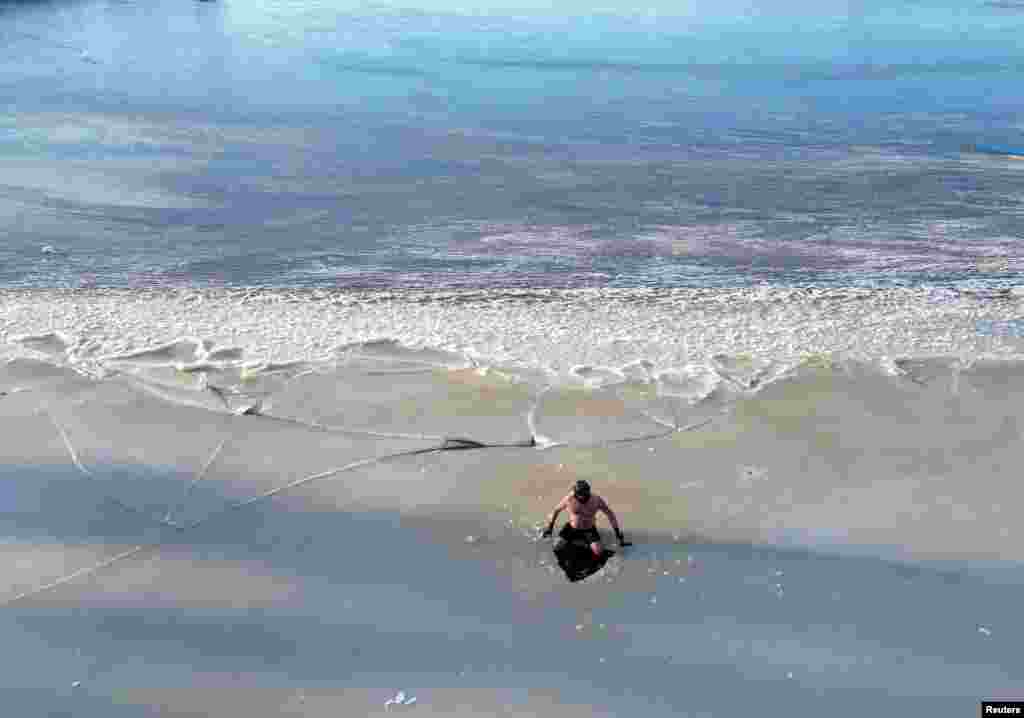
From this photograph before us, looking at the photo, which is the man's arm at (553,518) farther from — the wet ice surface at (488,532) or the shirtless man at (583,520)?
the wet ice surface at (488,532)

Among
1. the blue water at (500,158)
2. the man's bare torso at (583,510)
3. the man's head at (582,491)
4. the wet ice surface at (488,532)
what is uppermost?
the blue water at (500,158)

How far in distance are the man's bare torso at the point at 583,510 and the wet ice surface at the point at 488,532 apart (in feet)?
1.51

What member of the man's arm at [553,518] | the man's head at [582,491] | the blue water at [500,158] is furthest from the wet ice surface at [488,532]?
the blue water at [500,158]

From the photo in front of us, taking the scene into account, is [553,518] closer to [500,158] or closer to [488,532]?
[488,532]

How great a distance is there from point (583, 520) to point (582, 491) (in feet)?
1.18

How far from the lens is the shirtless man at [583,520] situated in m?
9.70

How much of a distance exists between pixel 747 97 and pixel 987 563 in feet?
78.6

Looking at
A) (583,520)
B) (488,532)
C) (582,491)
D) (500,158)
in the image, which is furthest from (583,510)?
(500,158)

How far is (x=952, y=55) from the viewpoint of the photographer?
129 feet

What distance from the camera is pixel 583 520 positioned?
9.74 meters

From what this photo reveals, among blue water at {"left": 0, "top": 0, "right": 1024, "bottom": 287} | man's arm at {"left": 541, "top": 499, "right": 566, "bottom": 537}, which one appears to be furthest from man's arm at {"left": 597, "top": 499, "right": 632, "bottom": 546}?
blue water at {"left": 0, "top": 0, "right": 1024, "bottom": 287}

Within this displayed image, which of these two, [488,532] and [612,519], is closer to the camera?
[612,519]

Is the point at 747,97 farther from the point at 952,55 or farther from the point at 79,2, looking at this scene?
the point at 79,2

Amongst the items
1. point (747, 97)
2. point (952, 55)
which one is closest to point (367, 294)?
point (747, 97)
